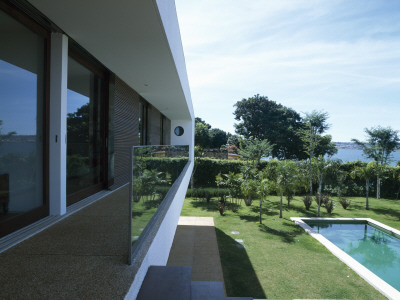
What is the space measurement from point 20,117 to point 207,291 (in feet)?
9.52

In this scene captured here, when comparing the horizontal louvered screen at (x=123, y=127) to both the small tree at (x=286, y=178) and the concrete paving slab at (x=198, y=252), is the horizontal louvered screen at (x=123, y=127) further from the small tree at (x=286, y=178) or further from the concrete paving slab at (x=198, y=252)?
the small tree at (x=286, y=178)

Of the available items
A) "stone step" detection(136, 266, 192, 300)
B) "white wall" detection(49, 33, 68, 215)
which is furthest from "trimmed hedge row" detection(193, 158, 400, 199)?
"stone step" detection(136, 266, 192, 300)

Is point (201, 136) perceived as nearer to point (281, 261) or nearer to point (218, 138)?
point (218, 138)

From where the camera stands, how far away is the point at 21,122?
2.99 metres

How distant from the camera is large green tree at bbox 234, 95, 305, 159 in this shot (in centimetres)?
3306

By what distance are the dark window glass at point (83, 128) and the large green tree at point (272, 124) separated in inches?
1175

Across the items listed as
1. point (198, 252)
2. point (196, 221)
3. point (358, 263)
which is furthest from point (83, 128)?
point (358, 263)

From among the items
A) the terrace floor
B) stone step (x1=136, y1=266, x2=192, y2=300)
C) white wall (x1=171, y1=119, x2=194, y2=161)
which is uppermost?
white wall (x1=171, y1=119, x2=194, y2=161)

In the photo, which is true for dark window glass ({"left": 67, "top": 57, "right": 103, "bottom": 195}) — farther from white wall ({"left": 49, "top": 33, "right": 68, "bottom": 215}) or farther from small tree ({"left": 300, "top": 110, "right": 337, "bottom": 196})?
small tree ({"left": 300, "top": 110, "right": 337, "bottom": 196})

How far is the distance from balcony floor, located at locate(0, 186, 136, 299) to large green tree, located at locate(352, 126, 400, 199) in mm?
24230

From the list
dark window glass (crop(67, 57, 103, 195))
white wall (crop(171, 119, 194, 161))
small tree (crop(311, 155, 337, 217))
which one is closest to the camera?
dark window glass (crop(67, 57, 103, 195))

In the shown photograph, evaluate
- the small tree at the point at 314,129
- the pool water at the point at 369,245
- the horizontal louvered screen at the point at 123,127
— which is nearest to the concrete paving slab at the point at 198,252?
the horizontal louvered screen at the point at 123,127

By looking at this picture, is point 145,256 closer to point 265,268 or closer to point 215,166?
point 265,268

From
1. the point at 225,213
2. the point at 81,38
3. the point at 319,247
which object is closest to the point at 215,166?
the point at 225,213
